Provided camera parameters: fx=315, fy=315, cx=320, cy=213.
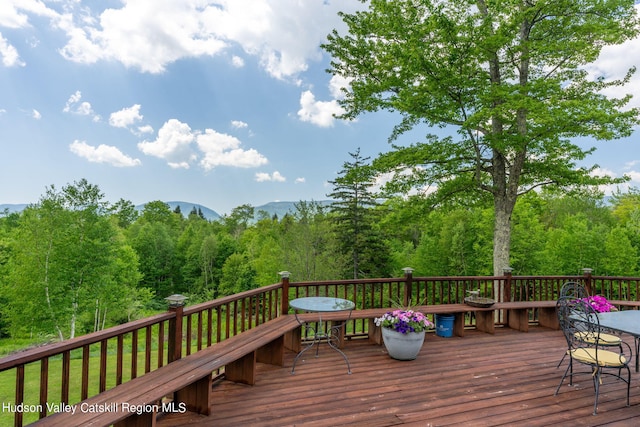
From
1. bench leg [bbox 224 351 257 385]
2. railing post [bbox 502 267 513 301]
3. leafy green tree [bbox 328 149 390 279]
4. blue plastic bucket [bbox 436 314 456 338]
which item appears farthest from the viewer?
leafy green tree [bbox 328 149 390 279]

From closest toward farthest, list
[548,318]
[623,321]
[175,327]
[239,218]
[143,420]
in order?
[143,420], [175,327], [623,321], [548,318], [239,218]

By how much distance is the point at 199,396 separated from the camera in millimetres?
2688

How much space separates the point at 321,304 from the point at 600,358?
279 centimetres

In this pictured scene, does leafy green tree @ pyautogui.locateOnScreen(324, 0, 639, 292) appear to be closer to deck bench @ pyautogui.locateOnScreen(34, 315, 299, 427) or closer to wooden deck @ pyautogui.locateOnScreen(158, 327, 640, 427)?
wooden deck @ pyautogui.locateOnScreen(158, 327, 640, 427)

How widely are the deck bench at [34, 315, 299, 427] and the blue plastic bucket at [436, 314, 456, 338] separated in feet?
8.02

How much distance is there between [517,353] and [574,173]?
4.70m

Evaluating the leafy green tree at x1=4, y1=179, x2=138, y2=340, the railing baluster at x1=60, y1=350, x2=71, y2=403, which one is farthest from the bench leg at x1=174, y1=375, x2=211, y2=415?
the leafy green tree at x1=4, y1=179, x2=138, y2=340

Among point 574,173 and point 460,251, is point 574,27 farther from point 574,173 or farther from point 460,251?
point 460,251

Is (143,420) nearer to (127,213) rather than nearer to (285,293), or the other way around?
(285,293)

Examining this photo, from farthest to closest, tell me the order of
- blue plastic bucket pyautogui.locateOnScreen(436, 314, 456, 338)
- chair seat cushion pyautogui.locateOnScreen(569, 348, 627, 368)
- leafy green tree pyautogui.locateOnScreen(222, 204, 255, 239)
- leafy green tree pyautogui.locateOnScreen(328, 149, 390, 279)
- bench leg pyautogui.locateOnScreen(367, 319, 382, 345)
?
leafy green tree pyautogui.locateOnScreen(222, 204, 255, 239) < leafy green tree pyautogui.locateOnScreen(328, 149, 390, 279) < blue plastic bucket pyautogui.locateOnScreen(436, 314, 456, 338) < bench leg pyautogui.locateOnScreen(367, 319, 382, 345) < chair seat cushion pyautogui.locateOnScreen(569, 348, 627, 368)

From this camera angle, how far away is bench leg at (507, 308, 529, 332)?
543cm

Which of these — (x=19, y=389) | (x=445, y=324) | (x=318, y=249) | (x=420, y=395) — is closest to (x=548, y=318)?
(x=445, y=324)

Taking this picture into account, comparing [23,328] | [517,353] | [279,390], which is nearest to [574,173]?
[517,353]

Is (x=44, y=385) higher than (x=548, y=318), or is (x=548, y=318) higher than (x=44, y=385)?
(x=44, y=385)
